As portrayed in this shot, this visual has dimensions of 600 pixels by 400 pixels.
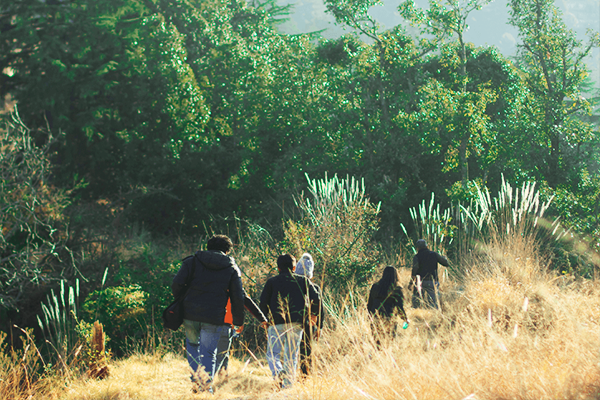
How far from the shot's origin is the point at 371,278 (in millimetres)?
8531

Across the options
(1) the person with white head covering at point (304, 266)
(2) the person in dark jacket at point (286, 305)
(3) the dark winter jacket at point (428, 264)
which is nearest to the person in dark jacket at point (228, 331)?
(2) the person in dark jacket at point (286, 305)

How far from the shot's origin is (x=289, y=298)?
4.75 m

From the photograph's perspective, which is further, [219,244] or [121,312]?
[121,312]

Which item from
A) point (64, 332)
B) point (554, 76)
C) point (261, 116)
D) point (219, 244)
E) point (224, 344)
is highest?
point (554, 76)

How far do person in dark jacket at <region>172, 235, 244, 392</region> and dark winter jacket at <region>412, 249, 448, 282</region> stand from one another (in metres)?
4.19

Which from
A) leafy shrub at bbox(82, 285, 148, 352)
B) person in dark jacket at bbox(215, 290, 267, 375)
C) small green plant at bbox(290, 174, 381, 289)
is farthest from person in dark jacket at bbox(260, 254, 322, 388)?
leafy shrub at bbox(82, 285, 148, 352)

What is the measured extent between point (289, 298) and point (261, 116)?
14.9 meters

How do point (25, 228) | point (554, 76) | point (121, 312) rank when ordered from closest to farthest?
point (121, 312) < point (25, 228) < point (554, 76)

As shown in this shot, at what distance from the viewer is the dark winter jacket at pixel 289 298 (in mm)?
4730

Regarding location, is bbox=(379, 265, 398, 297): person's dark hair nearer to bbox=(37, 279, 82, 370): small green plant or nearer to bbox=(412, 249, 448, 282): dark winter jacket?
bbox=(412, 249, 448, 282): dark winter jacket

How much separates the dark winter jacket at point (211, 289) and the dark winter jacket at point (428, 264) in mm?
4193

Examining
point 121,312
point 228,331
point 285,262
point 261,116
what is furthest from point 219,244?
point 261,116

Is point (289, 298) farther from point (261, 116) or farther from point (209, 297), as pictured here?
point (261, 116)

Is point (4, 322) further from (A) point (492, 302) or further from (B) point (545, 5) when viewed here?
(B) point (545, 5)
